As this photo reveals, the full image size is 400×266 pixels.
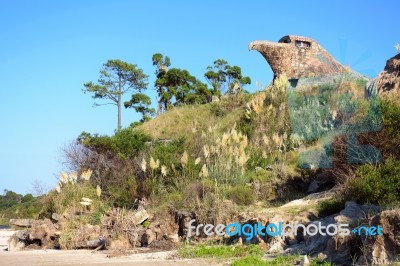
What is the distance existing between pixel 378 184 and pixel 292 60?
15.3m

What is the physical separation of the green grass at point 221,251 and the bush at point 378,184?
1885 mm

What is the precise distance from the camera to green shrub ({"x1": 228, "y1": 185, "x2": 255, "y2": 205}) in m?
11.0

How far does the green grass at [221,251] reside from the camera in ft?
27.1

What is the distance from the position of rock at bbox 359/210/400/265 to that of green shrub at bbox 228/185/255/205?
15.4 ft

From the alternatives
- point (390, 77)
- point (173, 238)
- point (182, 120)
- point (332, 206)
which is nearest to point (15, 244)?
point (173, 238)

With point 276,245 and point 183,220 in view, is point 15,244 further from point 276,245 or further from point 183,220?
point 276,245

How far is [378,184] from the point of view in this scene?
7922 mm

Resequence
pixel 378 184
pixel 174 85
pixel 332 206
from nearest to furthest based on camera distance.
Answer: pixel 378 184
pixel 332 206
pixel 174 85

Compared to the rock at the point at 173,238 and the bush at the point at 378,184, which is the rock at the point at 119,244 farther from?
the bush at the point at 378,184

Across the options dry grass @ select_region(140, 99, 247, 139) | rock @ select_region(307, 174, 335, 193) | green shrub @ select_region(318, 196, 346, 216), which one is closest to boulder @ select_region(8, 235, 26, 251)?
rock @ select_region(307, 174, 335, 193)

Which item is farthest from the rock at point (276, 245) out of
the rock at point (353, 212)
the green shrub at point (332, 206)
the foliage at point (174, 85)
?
the foliage at point (174, 85)

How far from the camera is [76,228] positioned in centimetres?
1138

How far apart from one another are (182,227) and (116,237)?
1.40m

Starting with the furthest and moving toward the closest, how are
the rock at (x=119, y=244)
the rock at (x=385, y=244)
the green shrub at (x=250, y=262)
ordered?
the rock at (x=119, y=244), the green shrub at (x=250, y=262), the rock at (x=385, y=244)
